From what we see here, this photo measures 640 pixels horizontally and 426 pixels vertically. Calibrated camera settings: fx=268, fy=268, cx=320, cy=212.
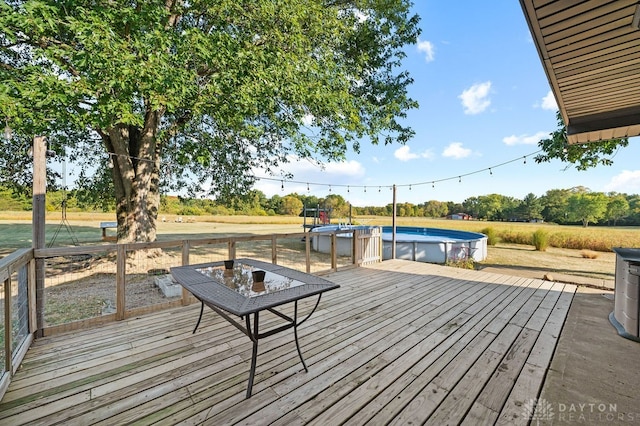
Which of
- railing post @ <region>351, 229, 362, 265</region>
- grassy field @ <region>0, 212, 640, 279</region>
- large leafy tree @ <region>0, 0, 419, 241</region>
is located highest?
large leafy tree @ <region>0, 0, 419, 241</region>

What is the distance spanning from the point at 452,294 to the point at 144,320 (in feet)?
14.0

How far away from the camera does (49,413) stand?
5.32 ft

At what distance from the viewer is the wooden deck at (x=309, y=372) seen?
164 centimetres

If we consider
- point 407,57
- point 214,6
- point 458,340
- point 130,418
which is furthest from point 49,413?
point 407,57

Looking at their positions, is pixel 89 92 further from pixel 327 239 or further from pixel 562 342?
pixel 327 239

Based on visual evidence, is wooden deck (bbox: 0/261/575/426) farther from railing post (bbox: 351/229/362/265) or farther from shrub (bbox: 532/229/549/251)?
shrub (bbox: 532/229/549/251)

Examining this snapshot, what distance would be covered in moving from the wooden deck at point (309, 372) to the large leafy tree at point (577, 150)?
4.76 metres

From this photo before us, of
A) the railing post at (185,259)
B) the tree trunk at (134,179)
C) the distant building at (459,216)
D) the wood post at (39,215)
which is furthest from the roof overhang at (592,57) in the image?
the distant building at (459,216)

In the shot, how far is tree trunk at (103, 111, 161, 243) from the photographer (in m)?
6.71

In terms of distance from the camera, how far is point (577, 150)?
6121 millimetres

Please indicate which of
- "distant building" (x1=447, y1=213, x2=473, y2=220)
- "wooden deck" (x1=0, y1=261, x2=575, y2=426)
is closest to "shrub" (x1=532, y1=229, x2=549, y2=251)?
"wooden deck" (x1=0, y1=261, x2=575, y2=426)

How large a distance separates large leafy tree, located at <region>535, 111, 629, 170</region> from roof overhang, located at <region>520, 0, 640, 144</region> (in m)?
3.17

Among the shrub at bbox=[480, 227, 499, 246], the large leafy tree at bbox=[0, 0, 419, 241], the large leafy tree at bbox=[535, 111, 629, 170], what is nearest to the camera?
the large leafy tree at bbox=[0, 0, 419, 241]

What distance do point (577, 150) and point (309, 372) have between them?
303 inches
